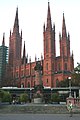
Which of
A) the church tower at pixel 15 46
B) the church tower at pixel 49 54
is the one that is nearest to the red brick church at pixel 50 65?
the church tower at pixel 49 54

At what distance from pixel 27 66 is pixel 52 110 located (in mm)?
90504

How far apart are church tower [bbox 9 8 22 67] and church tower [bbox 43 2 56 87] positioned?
2194 centimetres

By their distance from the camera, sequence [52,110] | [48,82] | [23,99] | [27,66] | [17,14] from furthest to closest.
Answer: [17,14], [27,66], [48,82], [23,99], [52,110]

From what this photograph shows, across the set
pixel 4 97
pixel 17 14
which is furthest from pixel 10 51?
pixel 4 97

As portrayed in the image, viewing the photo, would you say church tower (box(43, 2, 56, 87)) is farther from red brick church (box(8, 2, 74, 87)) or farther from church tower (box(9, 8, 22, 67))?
church tower (box(9, 8, 22, 67))

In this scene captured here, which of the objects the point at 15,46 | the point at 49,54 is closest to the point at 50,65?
the point at 49,54

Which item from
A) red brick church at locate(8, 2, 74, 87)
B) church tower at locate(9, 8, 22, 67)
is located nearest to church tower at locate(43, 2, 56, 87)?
→ red brick church at locate(8, 2, 74, 87)

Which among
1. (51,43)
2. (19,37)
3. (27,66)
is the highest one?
(19,37)

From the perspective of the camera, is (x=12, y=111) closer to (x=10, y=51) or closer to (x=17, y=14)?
(x=10, y=51)

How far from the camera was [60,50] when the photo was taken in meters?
108

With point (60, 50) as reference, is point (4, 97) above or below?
below

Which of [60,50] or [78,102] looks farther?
[60,50]

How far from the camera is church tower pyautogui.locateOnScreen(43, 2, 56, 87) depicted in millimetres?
102562

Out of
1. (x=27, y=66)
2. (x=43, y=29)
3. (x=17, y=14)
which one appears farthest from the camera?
Answer: (x=17, y=14)
